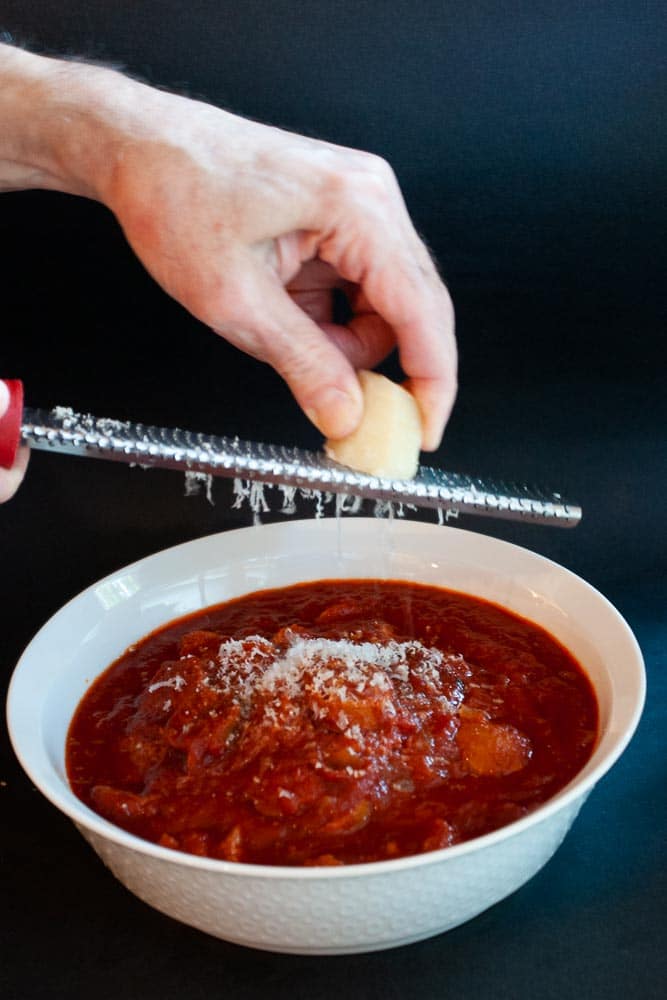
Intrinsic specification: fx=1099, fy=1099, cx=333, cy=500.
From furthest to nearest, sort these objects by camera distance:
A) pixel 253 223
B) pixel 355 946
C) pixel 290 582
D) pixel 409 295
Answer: pixel 290 582, pixel 409 295, pixel 253 223, pixel 355 946

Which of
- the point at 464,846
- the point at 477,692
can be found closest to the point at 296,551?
the point at 477,692

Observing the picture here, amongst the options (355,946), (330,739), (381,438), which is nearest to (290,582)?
(381,438)

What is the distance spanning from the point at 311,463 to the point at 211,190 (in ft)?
1.66

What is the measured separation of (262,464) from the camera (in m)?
1.93

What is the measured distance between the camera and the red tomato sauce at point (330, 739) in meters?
1.72

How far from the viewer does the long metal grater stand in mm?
1862

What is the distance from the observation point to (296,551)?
98.6 inches

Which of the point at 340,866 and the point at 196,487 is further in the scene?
the point at 196,487

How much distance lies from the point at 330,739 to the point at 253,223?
2.90ft

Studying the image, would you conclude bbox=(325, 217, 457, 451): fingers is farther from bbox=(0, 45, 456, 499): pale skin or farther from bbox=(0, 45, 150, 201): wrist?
bbox=(0, 45, 150, 201): wrist

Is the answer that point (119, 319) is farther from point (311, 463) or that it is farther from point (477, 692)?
point (477, 692)

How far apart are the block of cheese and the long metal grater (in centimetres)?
2

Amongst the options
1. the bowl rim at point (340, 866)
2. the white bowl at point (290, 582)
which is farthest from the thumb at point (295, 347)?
the bowl rim at point (340, 866)

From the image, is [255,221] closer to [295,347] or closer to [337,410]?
[295,347]
